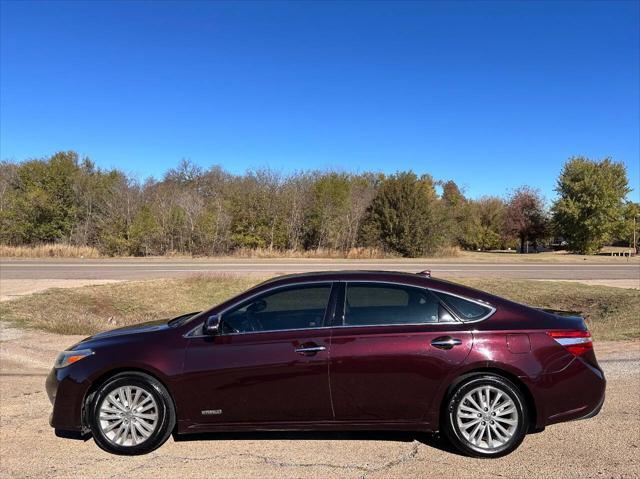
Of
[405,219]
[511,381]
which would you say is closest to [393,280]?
[511,381]

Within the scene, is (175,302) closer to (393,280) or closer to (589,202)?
(393,280)

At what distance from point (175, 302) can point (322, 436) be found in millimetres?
12311

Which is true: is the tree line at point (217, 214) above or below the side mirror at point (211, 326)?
above

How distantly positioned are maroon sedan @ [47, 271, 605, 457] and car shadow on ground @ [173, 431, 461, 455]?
329 millimetres

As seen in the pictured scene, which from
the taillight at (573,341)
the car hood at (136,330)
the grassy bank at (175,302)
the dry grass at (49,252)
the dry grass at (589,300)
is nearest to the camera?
the taillight at (573,341)

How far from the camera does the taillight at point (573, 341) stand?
4125 mm

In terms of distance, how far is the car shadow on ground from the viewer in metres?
4.38

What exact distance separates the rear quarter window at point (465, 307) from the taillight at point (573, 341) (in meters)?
0.56

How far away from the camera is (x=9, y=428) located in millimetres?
4805

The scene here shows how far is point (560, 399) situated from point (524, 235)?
5005 cm

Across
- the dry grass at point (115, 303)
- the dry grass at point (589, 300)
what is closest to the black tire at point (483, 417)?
the dry grass at point (589, 300)

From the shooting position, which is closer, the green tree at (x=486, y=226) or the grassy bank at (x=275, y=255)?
the grassy bank at (x=275, y=255)

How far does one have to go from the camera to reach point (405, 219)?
33938mm

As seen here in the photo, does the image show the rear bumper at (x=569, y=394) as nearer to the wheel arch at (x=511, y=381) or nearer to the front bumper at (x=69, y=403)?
the wheel arch at (x=511, y=381)
